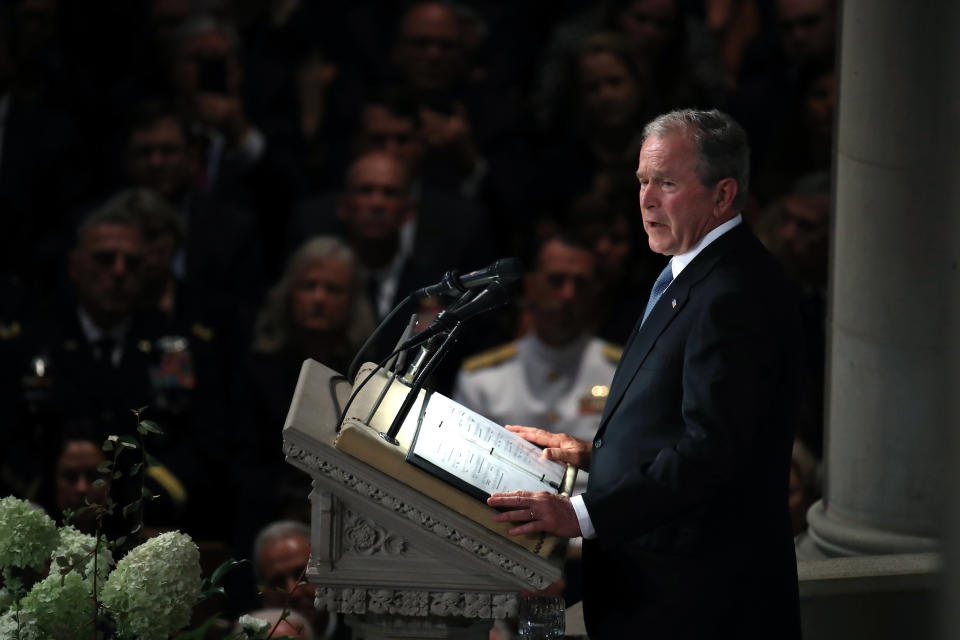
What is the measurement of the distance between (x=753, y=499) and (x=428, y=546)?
0.57 m

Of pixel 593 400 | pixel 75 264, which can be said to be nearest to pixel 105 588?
pixel 593 400

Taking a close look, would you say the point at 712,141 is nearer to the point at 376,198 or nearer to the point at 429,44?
the point at 376,198

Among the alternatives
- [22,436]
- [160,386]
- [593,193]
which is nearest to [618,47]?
[593,193]

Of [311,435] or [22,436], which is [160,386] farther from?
[311,435]

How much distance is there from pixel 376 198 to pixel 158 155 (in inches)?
36.1

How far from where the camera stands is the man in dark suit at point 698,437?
8.16ft

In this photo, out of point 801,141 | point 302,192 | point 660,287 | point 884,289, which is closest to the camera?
point 660,287

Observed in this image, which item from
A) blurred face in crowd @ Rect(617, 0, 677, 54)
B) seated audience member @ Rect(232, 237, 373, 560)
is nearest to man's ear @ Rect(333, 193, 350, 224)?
seated audience member @ Rect(232, 237, 373, 560)

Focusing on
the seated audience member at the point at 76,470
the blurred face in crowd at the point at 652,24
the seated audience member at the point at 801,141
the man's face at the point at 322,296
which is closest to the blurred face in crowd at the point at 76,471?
the seated audience member at the point at 76,470

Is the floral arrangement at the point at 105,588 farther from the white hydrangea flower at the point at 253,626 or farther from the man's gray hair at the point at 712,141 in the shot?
the man's gray hair at the point at 712,141

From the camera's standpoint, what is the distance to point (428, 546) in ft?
8.39

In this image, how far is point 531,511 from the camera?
8.18 ft

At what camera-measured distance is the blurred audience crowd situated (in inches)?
204

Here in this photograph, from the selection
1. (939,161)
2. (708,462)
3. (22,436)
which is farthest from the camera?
(22,436)
